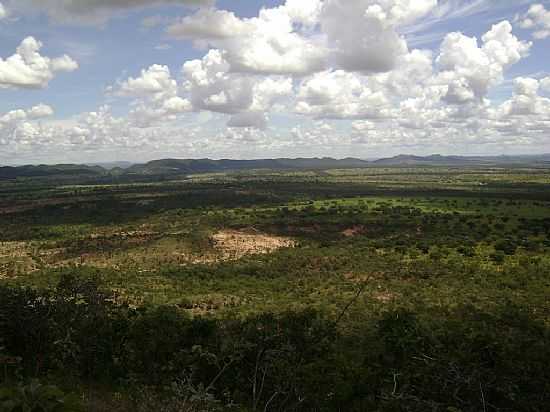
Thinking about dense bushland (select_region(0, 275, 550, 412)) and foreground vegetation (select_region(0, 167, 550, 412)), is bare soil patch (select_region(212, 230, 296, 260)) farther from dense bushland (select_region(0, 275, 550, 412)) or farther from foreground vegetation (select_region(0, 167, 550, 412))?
dense bushland (select_region(0, 275, 550, 412))

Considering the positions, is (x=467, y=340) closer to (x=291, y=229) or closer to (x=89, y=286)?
(x=89, y=286)

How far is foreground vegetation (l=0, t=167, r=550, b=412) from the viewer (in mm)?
14343

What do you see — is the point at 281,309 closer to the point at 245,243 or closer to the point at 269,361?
the point at 269,361

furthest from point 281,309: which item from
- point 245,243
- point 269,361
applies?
point 245,243

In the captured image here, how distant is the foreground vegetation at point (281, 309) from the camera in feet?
47.1

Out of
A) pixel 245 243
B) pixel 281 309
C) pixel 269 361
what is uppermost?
pixel 269 361

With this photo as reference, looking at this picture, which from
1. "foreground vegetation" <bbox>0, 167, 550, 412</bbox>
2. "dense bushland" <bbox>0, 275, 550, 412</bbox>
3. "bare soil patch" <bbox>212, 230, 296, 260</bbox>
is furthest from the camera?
"bare soil patch" <bbox>212, 230, 296, 260</bbox>

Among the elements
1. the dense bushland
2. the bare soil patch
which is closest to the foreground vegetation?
the dense bushland

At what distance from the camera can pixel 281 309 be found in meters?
33.8

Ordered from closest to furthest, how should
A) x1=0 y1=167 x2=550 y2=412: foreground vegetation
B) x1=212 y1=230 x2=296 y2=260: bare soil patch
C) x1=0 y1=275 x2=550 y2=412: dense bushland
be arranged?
→ x1=0 y1=275 x2=550 y2=412: dense bushland
x1=0 y1=167 x2=550 y2=412: foreground vegetation
x1=212 y1=230 x2=296 y2=260: bare soil patch

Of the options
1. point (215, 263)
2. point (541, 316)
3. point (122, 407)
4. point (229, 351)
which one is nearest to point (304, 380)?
point (229, 351)

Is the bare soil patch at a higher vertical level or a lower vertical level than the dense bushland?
lower

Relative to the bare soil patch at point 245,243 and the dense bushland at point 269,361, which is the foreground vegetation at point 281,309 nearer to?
the dense bushland at point 269,361

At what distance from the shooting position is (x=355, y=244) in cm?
6306
